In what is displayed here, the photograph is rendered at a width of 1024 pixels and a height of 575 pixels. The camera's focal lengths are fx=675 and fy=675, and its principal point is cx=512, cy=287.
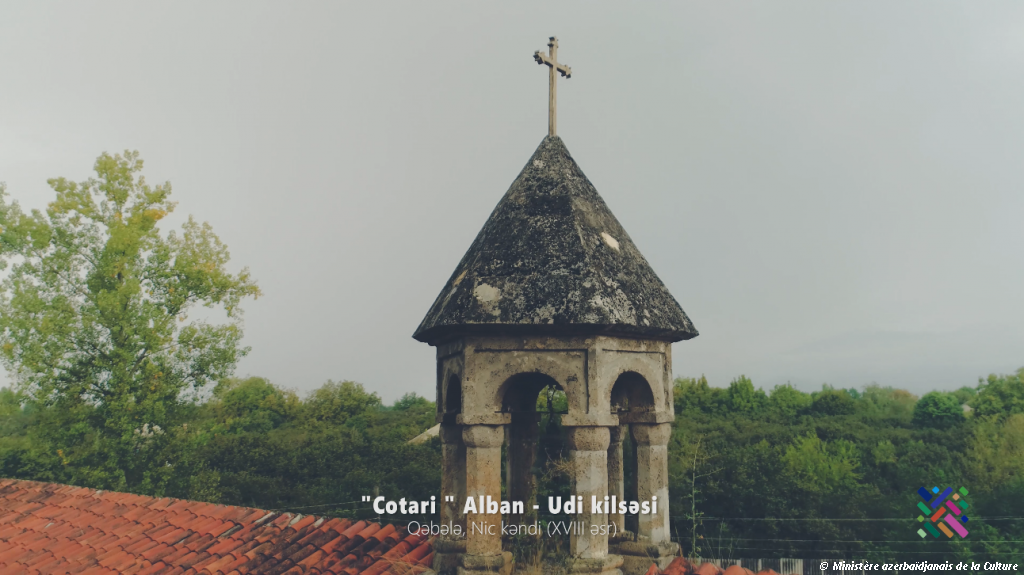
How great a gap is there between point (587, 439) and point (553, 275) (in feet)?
4.17

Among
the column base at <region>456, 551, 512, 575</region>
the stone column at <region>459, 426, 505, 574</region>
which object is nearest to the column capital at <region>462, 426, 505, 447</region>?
the stone column at <region>459, 426, 505, 574</region>

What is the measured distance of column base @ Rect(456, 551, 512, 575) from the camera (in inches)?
199

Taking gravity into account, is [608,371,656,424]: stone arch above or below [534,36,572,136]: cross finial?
below

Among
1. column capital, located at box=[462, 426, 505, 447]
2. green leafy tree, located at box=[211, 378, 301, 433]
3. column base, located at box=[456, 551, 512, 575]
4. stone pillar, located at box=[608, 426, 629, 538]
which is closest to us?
column base, located at box=[456, 551, 512, 575]

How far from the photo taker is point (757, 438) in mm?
32938

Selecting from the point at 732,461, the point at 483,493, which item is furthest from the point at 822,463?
the point at 483,493

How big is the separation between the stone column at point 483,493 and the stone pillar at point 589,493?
0.58m

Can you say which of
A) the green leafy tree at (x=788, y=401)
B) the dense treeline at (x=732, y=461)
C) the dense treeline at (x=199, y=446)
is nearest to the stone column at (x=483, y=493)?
the dense treeline at (x=732, y=461)

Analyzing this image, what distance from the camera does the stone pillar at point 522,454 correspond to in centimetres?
678

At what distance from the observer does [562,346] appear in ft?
16.9

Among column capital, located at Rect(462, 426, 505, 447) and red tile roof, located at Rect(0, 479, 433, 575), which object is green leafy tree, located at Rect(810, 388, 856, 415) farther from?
column capital, located at Rect(462, 426, 505, 447)

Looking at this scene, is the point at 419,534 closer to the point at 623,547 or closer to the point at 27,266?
the point at 623,547

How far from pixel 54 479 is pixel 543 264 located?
20.2 m

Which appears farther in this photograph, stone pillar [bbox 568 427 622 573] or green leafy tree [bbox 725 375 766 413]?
green leafy tree [bbox 725 375 766 413]
